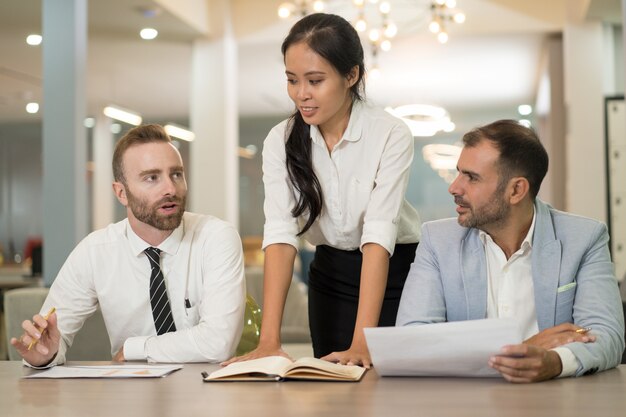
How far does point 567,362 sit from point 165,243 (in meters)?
1.22

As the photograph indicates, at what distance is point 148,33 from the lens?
8344mm

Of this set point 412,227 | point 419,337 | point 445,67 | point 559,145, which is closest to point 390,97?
point 445,67

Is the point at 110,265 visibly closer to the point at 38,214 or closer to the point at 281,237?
the point at 281,237

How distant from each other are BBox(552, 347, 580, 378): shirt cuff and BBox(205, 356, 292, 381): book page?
0.59m

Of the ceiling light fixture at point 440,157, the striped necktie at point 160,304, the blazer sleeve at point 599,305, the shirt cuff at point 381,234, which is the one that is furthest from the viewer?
the ceiling light fixture at point 440,157

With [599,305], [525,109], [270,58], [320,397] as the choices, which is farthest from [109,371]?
[525,109]

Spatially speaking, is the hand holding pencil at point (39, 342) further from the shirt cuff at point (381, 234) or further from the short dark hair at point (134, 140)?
the shirt cuff at point (381, 234)

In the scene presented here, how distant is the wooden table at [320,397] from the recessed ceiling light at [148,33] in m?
6.75

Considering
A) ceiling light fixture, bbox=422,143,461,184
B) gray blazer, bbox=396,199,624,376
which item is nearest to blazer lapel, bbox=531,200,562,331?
gray blazer, bbox=396,199,624,376

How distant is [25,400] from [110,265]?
872 millimetres

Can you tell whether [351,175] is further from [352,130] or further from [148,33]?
[148,33]

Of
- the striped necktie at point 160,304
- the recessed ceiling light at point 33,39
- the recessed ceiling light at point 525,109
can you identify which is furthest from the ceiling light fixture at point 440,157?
the striped necktie at point 160,304

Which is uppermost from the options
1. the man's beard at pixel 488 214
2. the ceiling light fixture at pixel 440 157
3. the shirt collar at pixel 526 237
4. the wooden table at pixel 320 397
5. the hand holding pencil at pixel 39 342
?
the ceiling light fixture at pixel 440 157

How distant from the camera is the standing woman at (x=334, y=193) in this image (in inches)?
88.2
